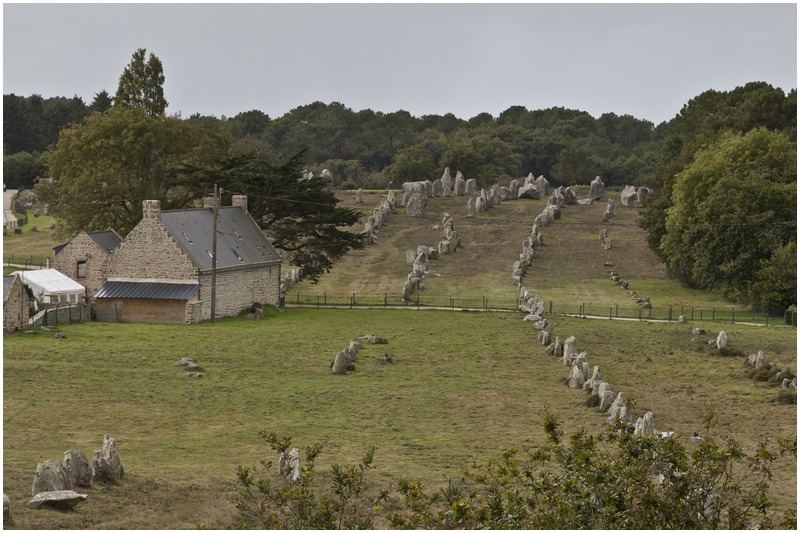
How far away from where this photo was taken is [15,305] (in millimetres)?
48062

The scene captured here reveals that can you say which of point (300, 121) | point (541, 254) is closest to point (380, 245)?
point (541, 254)

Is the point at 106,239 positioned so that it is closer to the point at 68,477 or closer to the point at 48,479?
the point at 68,477

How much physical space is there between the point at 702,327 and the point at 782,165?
15.7 metres

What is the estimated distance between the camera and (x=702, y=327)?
5606 centimetres

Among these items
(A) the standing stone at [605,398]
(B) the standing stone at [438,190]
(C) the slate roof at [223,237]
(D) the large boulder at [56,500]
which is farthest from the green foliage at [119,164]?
(D) the large boulder at [56,500]

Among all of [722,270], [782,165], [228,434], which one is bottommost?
[228,434]

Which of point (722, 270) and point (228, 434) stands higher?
point (722, 270)

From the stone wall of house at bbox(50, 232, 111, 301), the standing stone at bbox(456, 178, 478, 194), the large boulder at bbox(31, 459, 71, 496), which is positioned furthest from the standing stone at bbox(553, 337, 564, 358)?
the standing stone at bbox(456, 178, 478, 194)

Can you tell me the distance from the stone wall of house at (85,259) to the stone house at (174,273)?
1.42 metres

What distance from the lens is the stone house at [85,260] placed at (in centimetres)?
5797

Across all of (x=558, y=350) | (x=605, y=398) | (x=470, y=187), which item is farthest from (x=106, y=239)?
(x=470, y=187)

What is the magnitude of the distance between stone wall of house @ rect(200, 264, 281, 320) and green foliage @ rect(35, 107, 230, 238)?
9603 millimetres

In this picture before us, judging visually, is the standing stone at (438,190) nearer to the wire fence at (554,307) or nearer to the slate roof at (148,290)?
the wire fence at (554,307)

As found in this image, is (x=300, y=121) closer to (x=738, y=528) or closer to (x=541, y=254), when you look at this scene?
(x=541, y=254)
